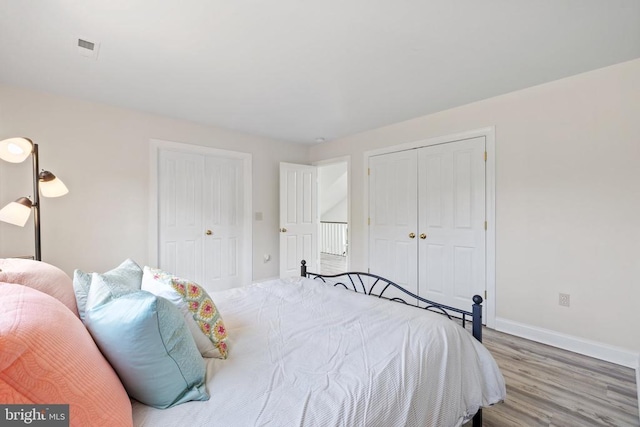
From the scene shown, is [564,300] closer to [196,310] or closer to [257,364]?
[257,364]

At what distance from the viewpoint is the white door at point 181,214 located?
3.53 m

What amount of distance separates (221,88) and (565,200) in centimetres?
335

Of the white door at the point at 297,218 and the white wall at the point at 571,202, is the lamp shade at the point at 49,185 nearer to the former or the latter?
the white door at the point at 297,218

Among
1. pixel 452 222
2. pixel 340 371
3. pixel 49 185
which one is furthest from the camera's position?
pixel 452 222

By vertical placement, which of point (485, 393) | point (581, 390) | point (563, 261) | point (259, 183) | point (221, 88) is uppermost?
point (221, 88)

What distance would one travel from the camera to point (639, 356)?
85.2 inches

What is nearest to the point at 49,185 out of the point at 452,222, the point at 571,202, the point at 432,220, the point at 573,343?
the point at 432,220

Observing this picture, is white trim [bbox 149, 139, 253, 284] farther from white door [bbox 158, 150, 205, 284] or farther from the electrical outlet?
the electrical outlet

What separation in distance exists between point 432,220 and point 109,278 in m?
3.21

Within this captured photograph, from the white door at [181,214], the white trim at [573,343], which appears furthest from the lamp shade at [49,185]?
the white trim at [573,343]

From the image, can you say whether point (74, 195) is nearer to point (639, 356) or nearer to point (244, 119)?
point (244, 119)

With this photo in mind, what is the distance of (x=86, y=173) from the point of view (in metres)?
3.00

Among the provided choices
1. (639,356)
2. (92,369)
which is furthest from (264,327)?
(639,356)

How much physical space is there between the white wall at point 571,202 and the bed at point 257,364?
1643 millimetres
